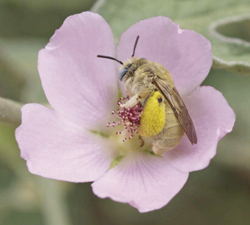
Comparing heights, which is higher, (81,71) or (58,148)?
(81,71)

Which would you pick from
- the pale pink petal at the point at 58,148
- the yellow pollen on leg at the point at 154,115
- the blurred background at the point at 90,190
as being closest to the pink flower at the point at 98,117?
the pale pink petal at the point at 58,148

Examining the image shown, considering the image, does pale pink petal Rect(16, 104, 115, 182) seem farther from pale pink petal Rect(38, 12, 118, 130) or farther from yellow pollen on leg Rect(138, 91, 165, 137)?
yellow pollen on leg Rect(138, 91, 165, 137)

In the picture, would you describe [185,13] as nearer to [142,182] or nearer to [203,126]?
[203,126]

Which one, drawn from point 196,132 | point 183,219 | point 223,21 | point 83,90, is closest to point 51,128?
point 83,90

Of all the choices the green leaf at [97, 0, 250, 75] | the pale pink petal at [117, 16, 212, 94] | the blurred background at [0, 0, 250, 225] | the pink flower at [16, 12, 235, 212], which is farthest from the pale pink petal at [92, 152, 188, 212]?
the blurred background at [0, 0, 250, 225]

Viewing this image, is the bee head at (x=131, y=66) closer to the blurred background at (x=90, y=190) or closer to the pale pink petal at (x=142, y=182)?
the pale pink petal at (x=142, y=182)

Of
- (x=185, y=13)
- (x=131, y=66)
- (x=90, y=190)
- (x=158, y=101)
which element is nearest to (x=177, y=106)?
(x=158, y=101)

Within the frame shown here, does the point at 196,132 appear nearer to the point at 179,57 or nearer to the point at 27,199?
the point at 179,57
